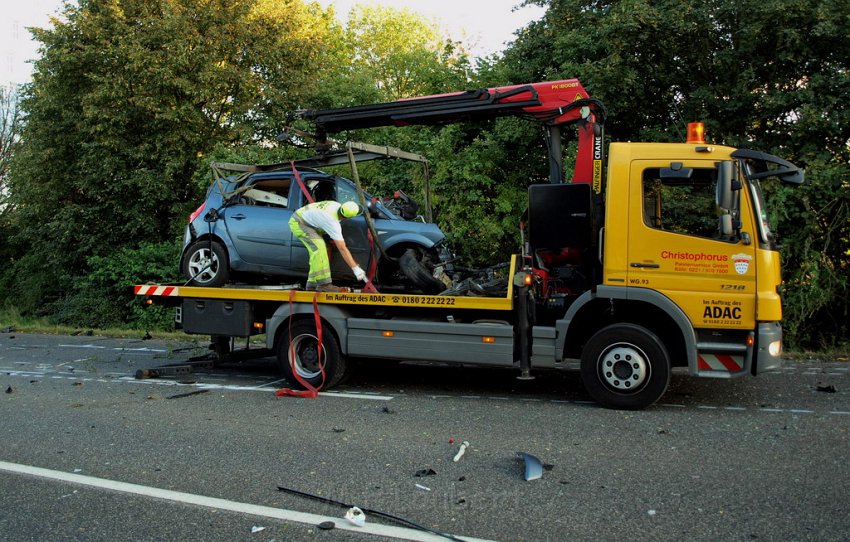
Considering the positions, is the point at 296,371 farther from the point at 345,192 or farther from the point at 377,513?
the point at 377,513

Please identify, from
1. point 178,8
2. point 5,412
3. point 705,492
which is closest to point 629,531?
point 705,492

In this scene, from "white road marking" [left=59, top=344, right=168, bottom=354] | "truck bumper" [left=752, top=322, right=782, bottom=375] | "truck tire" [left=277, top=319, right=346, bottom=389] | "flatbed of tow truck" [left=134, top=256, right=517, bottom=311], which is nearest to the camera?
"truck bumper" [left=752, top=322, right=782, bottom=375]

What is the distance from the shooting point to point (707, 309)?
6.84m

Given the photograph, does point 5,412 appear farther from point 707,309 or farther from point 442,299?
point 707,309

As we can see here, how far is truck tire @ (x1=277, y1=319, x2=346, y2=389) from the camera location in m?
8.39

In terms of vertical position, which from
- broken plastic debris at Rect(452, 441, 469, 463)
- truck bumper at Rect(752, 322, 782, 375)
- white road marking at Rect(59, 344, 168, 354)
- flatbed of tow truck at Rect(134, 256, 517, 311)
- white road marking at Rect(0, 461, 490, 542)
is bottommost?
white road marking at Rect(59, 344, 168, 354)

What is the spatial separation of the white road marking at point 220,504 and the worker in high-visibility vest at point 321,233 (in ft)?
12.5

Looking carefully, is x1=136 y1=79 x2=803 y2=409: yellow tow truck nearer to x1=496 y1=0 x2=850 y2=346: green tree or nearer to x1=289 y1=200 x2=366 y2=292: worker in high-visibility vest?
x1=289 y1=200 x2=366 y2=292: worker in high-visibility vest

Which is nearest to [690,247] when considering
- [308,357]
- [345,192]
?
[345,192]

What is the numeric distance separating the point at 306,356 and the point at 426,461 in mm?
3485

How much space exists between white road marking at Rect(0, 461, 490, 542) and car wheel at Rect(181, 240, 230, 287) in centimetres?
411

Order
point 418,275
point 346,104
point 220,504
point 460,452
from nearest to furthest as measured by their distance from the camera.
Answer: point 220,504
point 460,452
point 418,275
point 346,104

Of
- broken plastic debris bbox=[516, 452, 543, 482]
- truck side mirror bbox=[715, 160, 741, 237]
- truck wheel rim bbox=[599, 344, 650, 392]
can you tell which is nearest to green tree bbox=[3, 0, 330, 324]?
truck wheel rim bbox=[599, 344, 650, 392]

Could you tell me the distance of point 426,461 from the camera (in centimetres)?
549
